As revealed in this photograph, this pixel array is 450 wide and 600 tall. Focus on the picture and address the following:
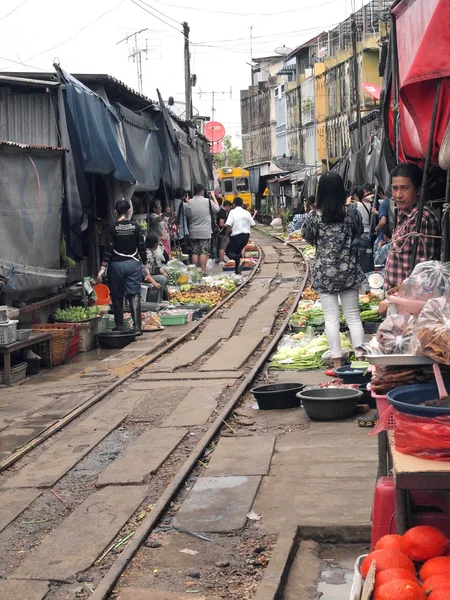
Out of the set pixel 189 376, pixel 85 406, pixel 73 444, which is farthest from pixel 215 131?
pixel 73 444

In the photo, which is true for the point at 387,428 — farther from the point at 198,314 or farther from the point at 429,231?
the point at 198,314

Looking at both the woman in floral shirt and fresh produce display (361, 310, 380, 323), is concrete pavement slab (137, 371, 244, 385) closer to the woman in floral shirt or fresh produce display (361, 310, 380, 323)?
the woman in floral shirt

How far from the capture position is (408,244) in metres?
6.07

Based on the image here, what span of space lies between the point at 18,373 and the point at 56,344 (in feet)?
3.45

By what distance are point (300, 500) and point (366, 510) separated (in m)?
0.47

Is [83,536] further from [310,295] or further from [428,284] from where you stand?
[310,295]

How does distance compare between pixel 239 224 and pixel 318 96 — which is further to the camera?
pixel 318 96

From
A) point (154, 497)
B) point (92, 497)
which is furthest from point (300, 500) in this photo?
point (92, 497)

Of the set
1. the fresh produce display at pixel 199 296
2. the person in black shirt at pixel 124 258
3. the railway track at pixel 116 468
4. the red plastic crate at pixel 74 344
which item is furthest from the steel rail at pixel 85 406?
the fresh produce display at pixel 199 296

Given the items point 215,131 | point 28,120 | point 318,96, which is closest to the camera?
point 28,120

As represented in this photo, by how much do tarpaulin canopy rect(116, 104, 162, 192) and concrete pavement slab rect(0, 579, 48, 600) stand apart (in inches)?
454

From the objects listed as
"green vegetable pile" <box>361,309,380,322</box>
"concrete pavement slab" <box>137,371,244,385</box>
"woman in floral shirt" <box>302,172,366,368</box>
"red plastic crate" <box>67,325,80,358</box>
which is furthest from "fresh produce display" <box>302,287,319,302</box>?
"woman in floral shirt" <box>302,172,366,368</box>

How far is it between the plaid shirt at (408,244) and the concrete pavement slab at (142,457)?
2.18 metres

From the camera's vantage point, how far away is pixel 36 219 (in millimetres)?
11445
